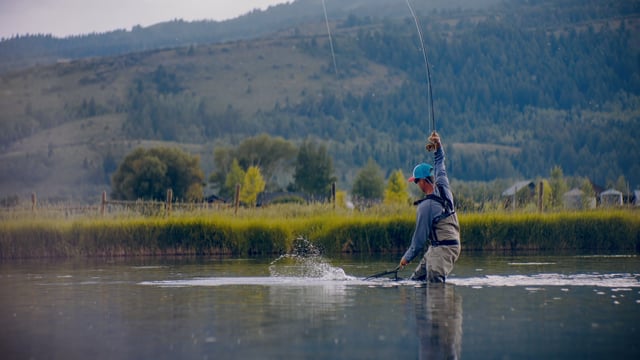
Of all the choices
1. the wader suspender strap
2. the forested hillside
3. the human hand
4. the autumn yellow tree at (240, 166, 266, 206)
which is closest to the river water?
the wader suspender strap

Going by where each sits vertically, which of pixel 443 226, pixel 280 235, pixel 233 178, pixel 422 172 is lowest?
pixel 280 235

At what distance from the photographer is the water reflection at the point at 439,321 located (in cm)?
1121

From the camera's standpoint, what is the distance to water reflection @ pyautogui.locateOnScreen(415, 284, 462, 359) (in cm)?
1121

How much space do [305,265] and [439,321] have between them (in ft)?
38.5

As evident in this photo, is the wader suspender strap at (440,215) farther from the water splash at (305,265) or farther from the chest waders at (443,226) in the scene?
the water splash at (305,265)

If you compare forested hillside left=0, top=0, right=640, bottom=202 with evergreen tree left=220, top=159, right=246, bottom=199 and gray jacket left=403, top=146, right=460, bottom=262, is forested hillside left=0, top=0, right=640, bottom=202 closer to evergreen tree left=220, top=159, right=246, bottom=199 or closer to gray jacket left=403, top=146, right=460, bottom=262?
evergreen tree left=220, top=159, right=246, bottom=199

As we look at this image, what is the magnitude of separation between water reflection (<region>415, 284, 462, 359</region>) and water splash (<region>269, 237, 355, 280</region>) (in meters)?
3.19

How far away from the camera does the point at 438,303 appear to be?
15055 mm

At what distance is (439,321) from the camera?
13227 millimetres

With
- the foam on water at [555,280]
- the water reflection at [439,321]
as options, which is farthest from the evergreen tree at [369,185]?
the water reflection at [439,321]

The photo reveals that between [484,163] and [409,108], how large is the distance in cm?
2821

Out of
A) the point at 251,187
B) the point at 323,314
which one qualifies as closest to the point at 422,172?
the point at 323,314

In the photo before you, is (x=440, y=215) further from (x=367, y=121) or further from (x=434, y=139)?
(x=367, y=121)

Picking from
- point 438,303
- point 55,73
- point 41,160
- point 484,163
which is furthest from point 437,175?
point 55,73
